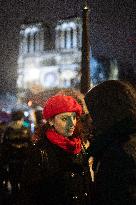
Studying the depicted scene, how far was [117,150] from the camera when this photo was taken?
6.48ft

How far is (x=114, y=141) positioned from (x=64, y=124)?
1572 mm

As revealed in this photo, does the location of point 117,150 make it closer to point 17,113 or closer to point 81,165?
point 81,165

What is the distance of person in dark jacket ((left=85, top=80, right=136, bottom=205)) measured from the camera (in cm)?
188

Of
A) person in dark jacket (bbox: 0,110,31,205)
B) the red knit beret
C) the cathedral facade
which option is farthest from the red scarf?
the cathedral facade

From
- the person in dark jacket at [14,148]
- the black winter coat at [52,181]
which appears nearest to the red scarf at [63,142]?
the black winter coat at [52,181]

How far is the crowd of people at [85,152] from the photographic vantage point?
6.36 feet

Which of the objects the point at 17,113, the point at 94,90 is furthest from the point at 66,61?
the point at 94,90

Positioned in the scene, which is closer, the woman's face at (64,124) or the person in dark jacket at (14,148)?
the woman's face at (64,124)

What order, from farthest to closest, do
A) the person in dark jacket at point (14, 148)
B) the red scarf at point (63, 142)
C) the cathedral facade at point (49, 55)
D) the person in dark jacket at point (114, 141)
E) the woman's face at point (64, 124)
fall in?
the cathedral facade at point (49, 55) < the person in dark jacket at point (14, 148) < the woman's face at point (64, 124) < the red scarf at point (63, 142) < the person in dark jacket at point (114, 141)

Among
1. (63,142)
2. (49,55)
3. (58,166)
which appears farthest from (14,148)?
(49,55)

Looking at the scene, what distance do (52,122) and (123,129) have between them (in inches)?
67.3

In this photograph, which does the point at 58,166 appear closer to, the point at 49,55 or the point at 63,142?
the point at 63,142

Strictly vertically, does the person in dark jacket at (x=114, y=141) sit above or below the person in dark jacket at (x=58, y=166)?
above

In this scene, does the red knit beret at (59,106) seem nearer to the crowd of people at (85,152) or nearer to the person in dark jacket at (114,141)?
the crowd of people at (85,152)
